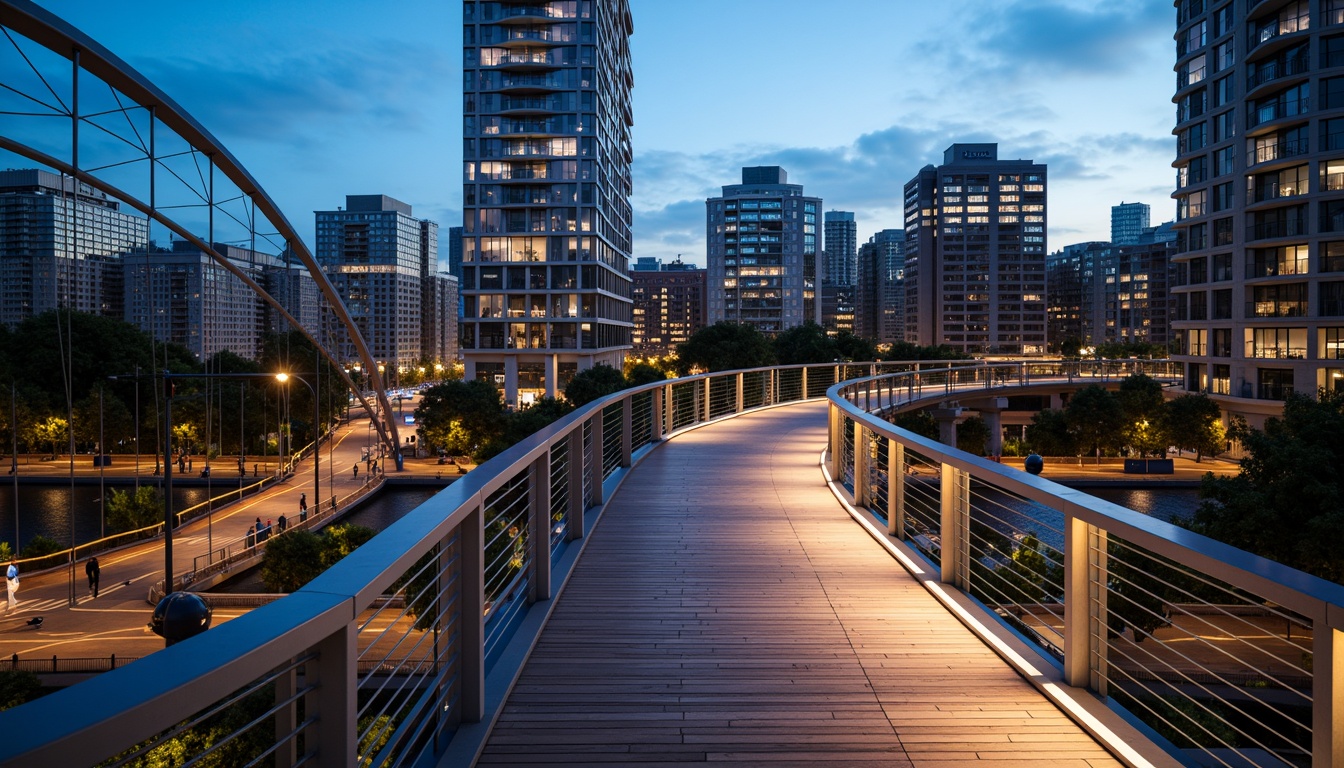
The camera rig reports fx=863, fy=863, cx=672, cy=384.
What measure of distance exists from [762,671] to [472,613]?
5.70 feet

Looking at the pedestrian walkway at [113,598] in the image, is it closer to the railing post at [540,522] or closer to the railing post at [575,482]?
the railing post at [575,482]

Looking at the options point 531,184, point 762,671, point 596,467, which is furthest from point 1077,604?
point 531,184

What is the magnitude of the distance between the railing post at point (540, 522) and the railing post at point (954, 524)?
8.90ft

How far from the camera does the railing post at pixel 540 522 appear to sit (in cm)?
554

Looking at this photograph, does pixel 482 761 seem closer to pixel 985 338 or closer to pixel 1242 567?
pixel 1242 567

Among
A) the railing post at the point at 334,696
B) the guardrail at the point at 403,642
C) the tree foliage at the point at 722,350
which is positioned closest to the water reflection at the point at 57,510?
the tree foliage at the point at 722,350

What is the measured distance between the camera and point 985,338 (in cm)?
15162

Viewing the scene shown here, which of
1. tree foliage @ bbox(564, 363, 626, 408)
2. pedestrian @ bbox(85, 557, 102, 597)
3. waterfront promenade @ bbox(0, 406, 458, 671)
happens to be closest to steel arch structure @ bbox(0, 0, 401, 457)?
waterfront promenade @ bbox(0, 406, 458, 671)

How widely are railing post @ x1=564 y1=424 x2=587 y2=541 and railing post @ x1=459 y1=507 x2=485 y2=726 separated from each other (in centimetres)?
356

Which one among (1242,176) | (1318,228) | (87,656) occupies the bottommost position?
(87,656)

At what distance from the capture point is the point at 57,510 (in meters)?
48.0

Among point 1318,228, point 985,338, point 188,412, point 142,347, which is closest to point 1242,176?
point 1318,228

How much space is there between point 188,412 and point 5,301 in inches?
1422

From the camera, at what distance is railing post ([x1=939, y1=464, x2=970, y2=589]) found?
584 cm
